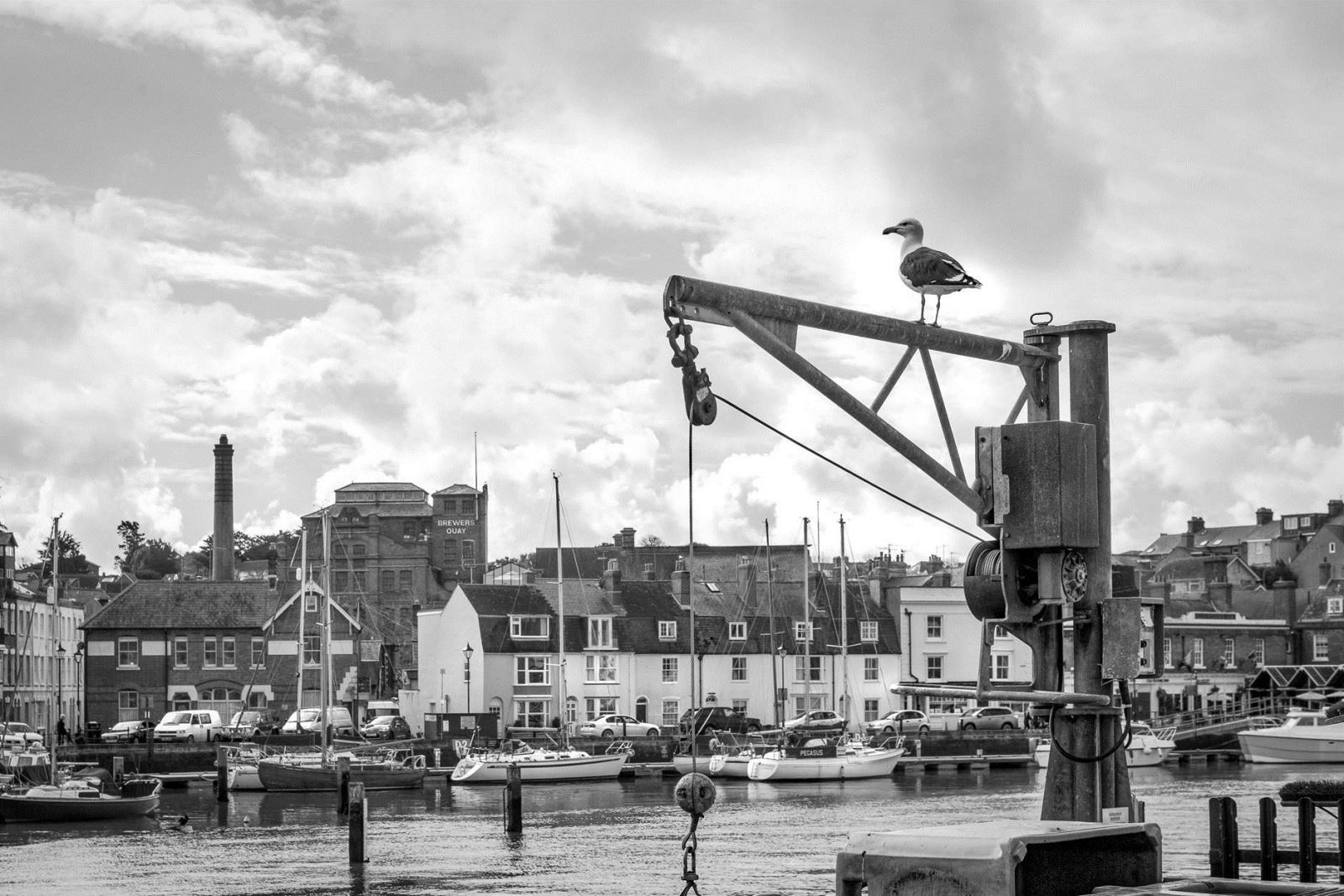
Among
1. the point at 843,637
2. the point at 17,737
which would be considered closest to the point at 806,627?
the point at 843,637

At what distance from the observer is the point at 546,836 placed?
1913 inches

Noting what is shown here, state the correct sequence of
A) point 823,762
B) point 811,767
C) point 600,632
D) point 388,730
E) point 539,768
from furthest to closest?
point 600,632
point 388,730
point 823,762
point 811,767
point 539,768

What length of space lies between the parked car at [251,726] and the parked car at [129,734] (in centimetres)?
380

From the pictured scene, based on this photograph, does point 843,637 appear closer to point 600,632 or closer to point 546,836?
point 600,632

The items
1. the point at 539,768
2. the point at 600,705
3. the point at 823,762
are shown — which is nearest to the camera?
the point at 539,768

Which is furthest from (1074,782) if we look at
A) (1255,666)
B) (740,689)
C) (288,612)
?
(1255,666)

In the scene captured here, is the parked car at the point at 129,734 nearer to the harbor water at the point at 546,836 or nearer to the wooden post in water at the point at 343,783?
the harbor water at the point at 546,836

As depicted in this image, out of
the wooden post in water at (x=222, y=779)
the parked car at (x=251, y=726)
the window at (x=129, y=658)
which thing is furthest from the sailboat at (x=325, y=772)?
the window at (x=129, y=658)

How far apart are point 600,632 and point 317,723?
637 inches

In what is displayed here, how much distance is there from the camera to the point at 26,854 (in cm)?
4666

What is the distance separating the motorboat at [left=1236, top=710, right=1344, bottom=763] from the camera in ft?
259

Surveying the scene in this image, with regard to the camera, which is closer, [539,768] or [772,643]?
[539,768]

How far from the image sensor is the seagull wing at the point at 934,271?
12.1 meters

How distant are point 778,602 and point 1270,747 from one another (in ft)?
91.2
